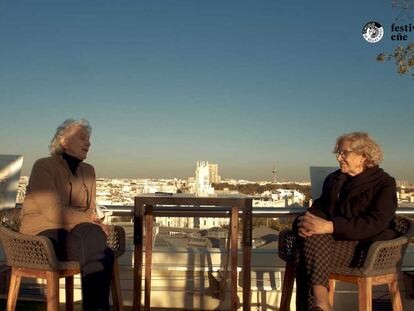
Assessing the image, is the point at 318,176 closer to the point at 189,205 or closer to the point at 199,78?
the point at 189,205

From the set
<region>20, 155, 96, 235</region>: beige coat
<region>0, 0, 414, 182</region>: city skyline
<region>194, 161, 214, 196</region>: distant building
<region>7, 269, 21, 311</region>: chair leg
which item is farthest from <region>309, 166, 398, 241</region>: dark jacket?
<region>0, 0, 414, 182</region>: city skyline

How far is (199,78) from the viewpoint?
16000 mm

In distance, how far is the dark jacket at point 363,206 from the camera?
2795mm

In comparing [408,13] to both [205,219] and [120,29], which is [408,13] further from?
[120,29]

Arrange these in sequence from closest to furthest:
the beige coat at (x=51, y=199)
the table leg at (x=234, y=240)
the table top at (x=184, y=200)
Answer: the beige coat at (x=51, y=199) → the table top at (x=184, y=200) → the table leg at (x=234, y=240)

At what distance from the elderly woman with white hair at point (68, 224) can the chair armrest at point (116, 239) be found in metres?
0.16

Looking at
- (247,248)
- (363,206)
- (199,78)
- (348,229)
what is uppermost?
(199,78)

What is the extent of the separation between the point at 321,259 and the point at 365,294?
11.3 inches

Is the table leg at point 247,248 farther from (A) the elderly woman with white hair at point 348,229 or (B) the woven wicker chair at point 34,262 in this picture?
(B) the woven wicker chair at point 34,262

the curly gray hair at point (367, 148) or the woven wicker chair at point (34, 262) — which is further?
the curly gray hair at point (367, 148)

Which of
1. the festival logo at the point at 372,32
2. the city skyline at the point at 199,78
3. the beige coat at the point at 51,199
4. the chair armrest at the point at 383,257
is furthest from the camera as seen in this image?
the city skyline at the point at 199,78

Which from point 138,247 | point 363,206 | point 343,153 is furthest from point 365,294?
point 138,247

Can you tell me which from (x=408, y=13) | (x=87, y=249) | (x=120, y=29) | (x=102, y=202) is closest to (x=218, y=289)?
(x=102, y=202)

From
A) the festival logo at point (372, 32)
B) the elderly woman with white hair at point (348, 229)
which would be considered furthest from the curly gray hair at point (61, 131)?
the festival logo at point (372, 32)
